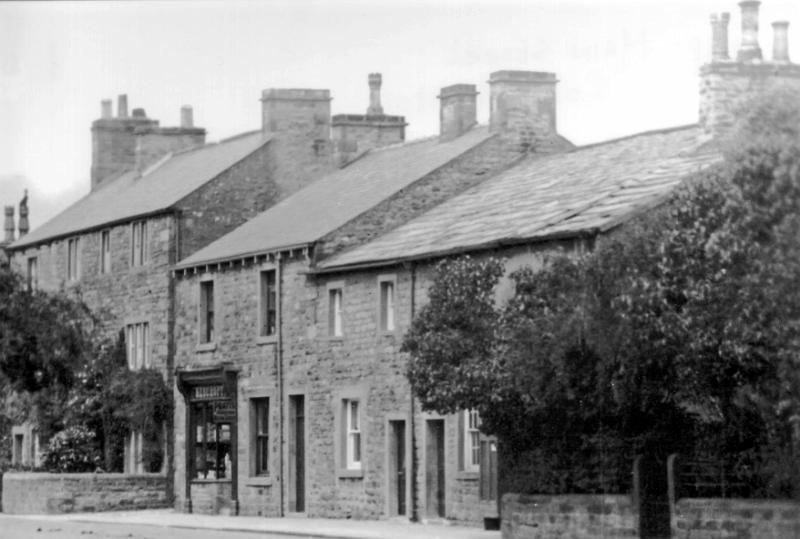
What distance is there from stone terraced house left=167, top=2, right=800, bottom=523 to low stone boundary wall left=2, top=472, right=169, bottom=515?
115 cm

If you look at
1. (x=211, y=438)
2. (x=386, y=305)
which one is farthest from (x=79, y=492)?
(x=386, y=305)

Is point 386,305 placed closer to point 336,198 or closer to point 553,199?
point 553,199

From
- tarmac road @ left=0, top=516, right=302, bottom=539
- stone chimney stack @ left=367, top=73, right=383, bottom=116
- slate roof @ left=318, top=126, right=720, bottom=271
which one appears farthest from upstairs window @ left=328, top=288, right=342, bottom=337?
stone chimney stack @ left=367, top=73, right=383, bottom=116

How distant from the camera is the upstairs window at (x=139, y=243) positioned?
5950 cm

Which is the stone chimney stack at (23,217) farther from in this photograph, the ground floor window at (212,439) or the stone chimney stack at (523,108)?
the stone chimney stack at (523,108)

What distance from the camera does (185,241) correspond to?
57.9 metres

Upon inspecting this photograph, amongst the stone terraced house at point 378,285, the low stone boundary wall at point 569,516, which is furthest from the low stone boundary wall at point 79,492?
the low stone boundary wall at point 569,516

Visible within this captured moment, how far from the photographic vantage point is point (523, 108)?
167ft

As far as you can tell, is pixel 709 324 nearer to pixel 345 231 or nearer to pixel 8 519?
pixel 345 231

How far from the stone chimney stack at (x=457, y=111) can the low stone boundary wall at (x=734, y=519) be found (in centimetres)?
2372

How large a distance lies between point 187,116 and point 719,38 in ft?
110

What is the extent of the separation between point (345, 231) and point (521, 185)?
450 cm

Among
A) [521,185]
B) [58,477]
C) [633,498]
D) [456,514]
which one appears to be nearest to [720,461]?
[633,498]

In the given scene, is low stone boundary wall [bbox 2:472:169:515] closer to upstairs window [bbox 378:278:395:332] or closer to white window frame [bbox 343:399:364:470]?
white window frame [bbox 343:399:364:470]
